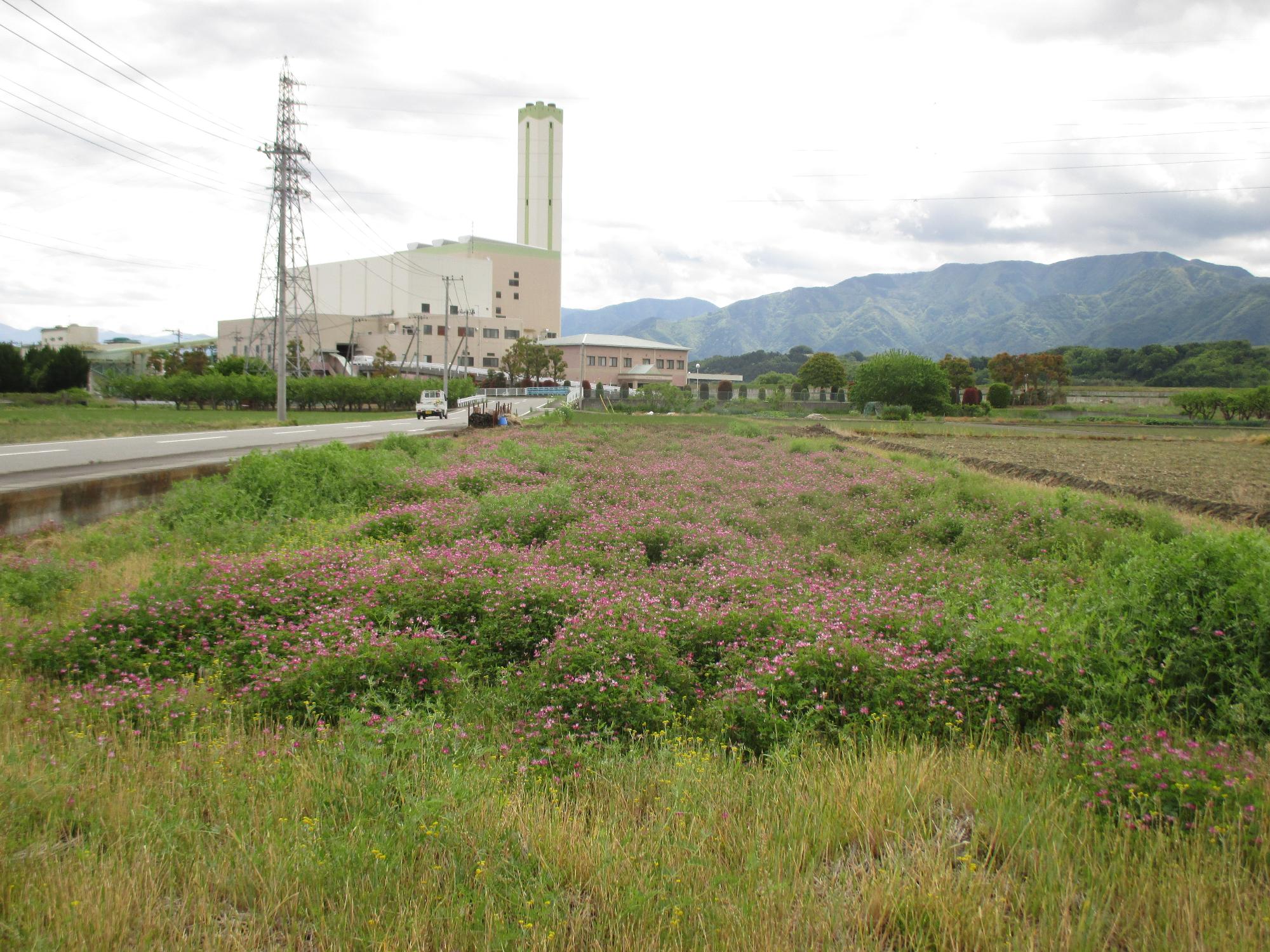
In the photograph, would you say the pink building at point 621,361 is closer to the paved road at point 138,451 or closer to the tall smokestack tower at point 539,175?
the tall smokestack tower at point 539,175

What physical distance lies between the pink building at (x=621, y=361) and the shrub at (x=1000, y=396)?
148ft

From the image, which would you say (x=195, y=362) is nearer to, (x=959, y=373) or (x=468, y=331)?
(x=468, y=331)

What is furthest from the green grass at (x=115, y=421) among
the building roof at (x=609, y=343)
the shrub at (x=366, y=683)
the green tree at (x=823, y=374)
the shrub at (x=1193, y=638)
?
the green tree at (x=823, y=374)

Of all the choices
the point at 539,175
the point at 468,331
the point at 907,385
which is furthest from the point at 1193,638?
the point at 539,175

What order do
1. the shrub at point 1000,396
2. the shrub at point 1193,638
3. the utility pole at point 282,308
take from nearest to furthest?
the shrub at point 1193,638
the utility pole at point 282,308
the shrub at point 1000,396

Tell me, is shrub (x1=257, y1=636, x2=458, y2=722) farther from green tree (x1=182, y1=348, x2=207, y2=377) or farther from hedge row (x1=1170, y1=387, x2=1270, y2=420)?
green tree (x1=182, y1=348, x2=207, y2=377)

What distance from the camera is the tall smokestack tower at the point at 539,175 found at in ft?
454

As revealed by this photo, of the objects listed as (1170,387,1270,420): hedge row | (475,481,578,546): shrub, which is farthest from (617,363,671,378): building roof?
(475,481,578,546): shrub

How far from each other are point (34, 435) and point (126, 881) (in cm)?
2414

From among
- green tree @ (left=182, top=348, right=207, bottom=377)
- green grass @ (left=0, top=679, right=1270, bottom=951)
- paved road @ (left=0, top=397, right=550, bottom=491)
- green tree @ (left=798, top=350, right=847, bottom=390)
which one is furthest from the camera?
green tree @ (left=798, top=350, right=847, bottom=390)

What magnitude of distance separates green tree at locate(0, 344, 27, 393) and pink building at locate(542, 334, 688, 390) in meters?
70.9

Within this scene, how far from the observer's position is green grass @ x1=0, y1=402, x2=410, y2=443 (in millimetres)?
22969

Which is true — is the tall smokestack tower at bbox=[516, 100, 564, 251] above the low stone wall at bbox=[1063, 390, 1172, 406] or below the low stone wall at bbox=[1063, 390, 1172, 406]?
above

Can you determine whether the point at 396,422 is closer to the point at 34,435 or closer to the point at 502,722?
the point at 34,435
